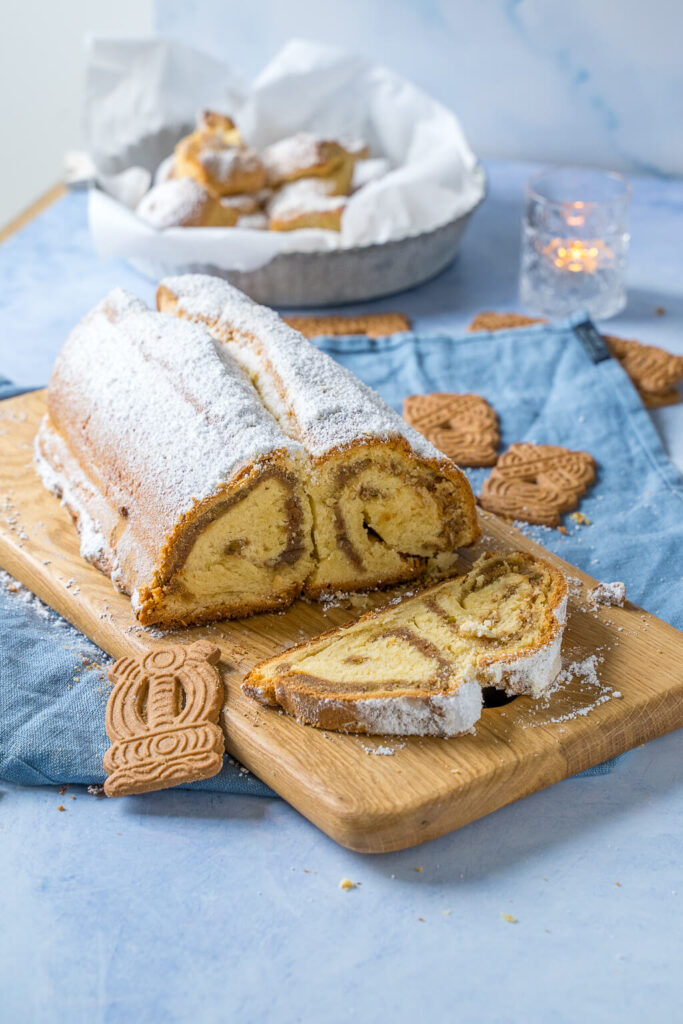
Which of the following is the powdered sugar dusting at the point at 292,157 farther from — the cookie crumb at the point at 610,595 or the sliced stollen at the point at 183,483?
the cookie crumb at the point at 610,595

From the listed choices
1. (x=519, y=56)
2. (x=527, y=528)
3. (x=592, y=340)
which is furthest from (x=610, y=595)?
(x=519, y=56)

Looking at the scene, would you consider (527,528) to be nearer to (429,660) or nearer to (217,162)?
(429,660)

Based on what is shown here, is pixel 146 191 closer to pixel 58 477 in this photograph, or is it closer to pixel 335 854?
pixel 58 477

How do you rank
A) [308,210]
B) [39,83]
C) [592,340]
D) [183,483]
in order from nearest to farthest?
[183,483], [592,340], [308,210], [39,83]

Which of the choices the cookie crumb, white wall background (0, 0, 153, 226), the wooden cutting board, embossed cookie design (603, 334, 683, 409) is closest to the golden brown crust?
embossed cookie design (603, 334, 683, 409)

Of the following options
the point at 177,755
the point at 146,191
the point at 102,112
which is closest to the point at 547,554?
the point at 177,755
